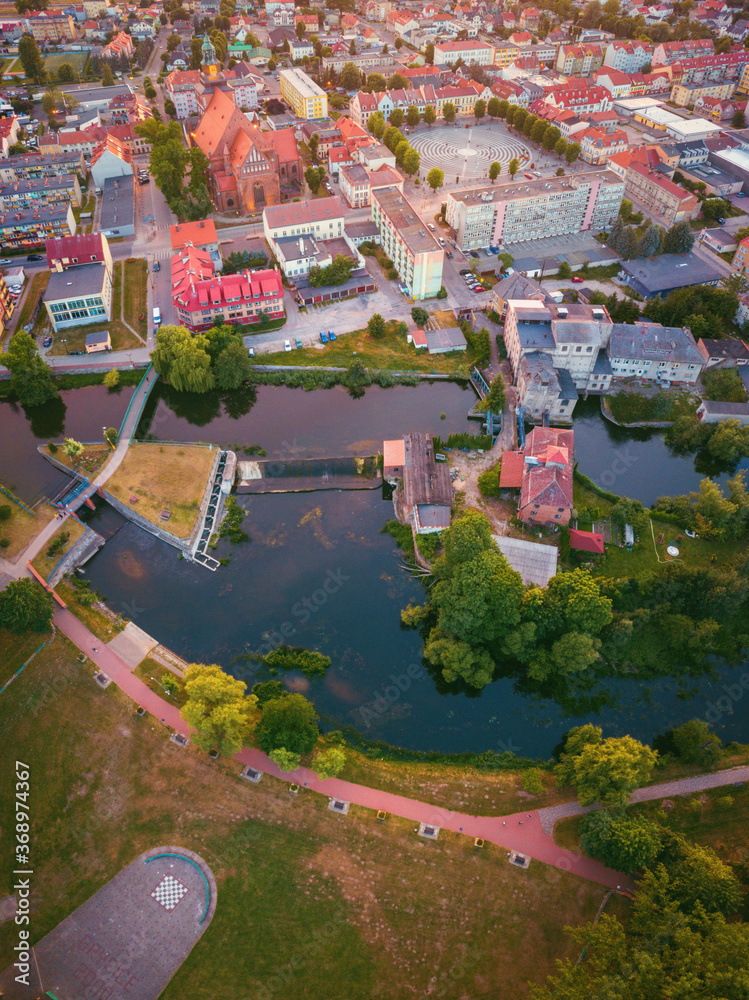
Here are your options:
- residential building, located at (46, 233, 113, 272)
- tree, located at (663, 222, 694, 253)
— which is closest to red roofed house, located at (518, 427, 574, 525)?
tree, located at (663, 222, 694, 253)

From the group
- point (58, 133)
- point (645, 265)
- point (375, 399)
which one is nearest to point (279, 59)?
point (58, 133)

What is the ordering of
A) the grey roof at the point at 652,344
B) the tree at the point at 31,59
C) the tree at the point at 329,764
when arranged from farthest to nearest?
the tree at the point at 31,59 → the grey roof at the point at 652,344 → the tree at the point at 329,764

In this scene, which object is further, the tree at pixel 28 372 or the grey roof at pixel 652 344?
the grey roof at pixel 652 344

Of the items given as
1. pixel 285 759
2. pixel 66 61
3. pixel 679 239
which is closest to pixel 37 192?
pixel 66 61

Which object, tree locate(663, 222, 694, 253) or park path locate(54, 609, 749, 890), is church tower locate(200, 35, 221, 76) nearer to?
tree locate(663, 222, 694, 253)

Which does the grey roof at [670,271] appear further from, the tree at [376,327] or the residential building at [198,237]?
the residential building at [198,237]

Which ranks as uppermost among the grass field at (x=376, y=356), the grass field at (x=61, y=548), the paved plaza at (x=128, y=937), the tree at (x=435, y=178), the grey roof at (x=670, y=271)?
the tree at (x=435, y=178)

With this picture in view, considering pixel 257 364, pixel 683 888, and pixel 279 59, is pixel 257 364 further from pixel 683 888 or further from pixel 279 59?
pixel 279 59

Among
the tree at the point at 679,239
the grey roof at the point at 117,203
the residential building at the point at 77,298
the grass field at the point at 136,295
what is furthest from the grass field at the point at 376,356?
the grey roof at the point at 117,203
